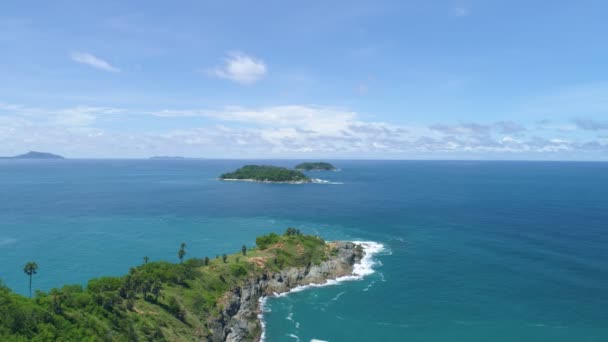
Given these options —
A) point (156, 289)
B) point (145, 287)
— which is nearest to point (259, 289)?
point (156, 289)

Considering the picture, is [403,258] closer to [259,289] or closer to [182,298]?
[259,289]

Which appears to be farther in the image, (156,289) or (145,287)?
(156,289)

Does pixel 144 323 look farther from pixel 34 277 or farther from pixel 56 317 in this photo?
pixel 34 277

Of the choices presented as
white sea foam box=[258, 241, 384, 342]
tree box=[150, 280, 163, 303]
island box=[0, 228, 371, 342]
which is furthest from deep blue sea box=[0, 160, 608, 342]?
tree box=[150, 280, 163, 303]

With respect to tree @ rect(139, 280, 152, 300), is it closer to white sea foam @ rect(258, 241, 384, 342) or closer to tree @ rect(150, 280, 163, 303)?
tree @ rect(150, 280, 163, 303)

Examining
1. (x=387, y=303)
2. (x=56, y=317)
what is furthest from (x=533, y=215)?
(x=56, y=317)
